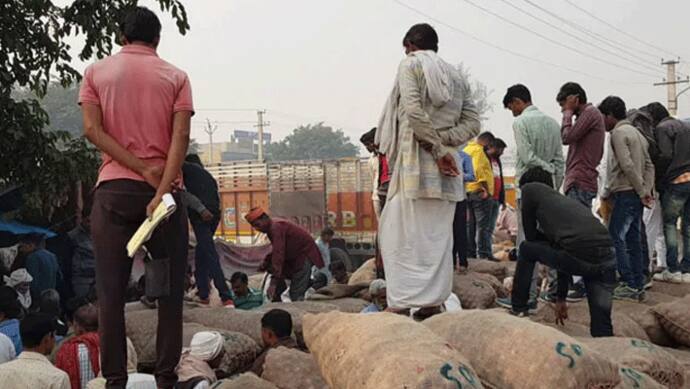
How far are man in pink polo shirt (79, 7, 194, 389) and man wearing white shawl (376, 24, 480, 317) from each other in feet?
6.45

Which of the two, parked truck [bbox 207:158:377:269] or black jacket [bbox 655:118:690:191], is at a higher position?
black jacket [bbox 655:118:690:191]

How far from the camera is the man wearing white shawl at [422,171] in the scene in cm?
472

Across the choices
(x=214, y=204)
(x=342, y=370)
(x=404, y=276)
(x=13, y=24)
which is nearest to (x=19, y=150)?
(x=13, y=24)

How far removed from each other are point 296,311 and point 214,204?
146cm

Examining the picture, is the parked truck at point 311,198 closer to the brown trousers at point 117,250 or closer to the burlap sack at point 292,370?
the burlap sack at point 292,370

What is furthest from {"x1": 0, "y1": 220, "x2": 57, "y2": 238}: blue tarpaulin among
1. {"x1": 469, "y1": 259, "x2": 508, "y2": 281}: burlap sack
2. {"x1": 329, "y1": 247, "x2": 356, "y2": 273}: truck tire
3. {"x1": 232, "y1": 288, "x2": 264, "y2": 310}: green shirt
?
{"x1": 329, "y1": 247, "x2": 356, "y2": 273}: truck tire

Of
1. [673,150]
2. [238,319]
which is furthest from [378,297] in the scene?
[673,150]

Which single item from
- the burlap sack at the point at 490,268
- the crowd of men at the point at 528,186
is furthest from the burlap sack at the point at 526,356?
the burlap sack at the point at 490,268

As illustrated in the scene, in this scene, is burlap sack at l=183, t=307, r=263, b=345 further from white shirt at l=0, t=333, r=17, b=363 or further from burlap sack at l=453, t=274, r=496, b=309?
burlap sack at l=453, t=274, r=496, b=309

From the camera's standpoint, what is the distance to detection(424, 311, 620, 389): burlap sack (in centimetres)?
320

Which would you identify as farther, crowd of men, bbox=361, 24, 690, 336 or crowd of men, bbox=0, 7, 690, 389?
crowd of men, bbox=361, 24, 690, 336

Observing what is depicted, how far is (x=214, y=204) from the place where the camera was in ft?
22.1

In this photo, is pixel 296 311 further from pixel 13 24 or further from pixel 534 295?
pixel 13 24

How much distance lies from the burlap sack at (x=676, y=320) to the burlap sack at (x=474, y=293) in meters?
1.35
